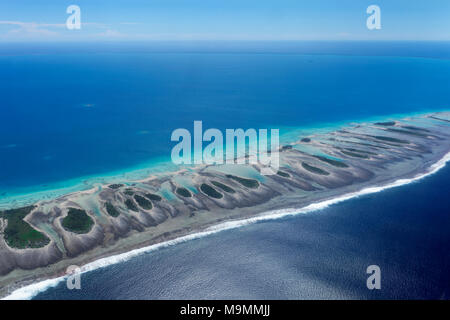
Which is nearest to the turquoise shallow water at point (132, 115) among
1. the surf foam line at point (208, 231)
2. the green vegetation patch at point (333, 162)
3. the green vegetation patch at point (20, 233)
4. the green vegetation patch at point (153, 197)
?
the green vegetation patch at point (20, 233)

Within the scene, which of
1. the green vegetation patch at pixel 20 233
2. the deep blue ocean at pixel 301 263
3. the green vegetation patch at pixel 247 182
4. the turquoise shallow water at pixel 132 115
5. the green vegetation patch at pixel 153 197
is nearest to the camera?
the deep blue ocean at pixel 301 263

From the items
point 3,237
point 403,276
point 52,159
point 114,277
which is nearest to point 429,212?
point 403,276

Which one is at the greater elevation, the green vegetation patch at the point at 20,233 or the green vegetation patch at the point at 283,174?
the green vegetation patch at the point at 283,174

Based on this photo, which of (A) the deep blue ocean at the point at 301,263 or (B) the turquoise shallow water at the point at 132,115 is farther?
(B) the turquoise shallow water at the point at 132,115

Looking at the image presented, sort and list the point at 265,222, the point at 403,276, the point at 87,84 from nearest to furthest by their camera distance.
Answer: the point at 403,276, the point at 265,222, the point at 87,84

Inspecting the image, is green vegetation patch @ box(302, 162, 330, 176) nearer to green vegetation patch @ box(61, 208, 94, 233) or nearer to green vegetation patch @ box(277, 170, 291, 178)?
green vegetation patch @ box(277, 170, 291, 178)

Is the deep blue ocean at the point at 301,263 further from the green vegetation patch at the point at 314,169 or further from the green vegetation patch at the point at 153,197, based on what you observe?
the green vegetation patch at the point at 314,169

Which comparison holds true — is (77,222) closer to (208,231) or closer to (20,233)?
(20,233)

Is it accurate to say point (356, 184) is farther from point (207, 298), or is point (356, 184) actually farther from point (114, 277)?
point (114, 277)
